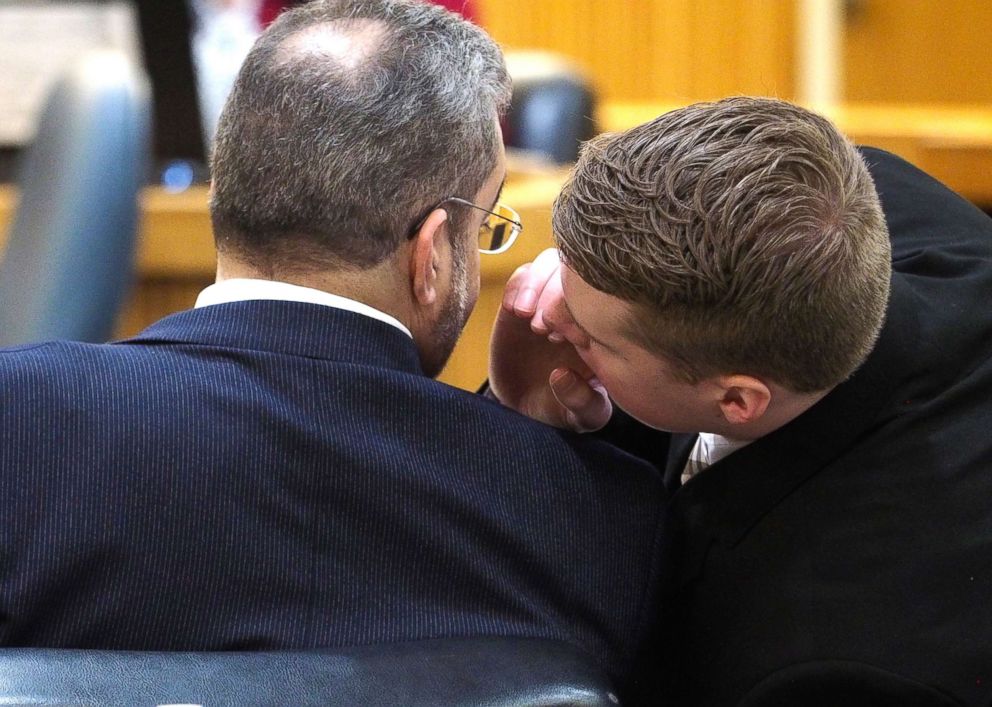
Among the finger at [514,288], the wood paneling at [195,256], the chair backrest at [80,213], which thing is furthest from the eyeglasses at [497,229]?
the chair backrest at [80,213]

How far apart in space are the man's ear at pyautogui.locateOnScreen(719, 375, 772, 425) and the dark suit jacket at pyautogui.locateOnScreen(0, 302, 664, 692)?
12cm

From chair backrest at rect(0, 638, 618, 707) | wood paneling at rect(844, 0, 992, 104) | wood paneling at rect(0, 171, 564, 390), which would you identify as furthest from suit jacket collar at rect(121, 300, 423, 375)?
wood paneling at rect(844, 0, 992, 104)

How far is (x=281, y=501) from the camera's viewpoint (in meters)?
0.96

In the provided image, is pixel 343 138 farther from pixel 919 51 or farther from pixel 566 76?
pixel 919 51

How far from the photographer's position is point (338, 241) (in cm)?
108

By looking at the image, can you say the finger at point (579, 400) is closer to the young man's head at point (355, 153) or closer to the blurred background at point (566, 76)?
the young man's head at point (355, 153)

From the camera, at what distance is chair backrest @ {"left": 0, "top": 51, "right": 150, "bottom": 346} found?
85.2 inches

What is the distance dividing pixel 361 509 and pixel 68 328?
53.2 inches

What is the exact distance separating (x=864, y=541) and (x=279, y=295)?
522 mm

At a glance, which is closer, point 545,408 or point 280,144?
point 280,144

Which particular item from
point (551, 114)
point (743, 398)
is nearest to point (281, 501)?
point (743, 398)

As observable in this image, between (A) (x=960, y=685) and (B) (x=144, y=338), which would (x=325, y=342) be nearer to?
(B) (x=144, y=338)

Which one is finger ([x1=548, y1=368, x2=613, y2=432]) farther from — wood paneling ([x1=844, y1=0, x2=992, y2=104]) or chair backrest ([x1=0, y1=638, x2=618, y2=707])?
wood paneling ([x1=844, y1=0, x2=992, y2=104])

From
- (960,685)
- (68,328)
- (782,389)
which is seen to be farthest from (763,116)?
(68,328)
